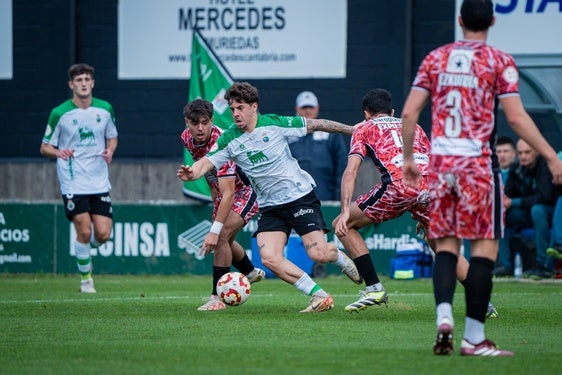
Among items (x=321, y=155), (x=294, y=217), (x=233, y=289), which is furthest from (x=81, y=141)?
(x=294, y=217)

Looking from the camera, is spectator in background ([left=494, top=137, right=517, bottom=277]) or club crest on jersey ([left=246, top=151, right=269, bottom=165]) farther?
spectator in background ([left=494, top=137, right=517, bottom=277])

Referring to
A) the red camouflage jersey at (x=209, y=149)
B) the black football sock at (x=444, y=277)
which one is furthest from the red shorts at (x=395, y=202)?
the black football sock at (x=444, y=277)

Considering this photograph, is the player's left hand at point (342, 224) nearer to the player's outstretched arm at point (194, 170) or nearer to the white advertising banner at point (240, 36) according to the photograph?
the player's outstretched arm at point (194, 170)

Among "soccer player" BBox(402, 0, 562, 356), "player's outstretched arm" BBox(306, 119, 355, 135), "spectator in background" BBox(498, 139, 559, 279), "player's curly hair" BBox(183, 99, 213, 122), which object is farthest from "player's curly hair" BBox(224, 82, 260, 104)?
"spectator in background" BBox(498, 139, 559, 279)

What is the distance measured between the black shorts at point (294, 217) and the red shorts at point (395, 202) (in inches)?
16.6

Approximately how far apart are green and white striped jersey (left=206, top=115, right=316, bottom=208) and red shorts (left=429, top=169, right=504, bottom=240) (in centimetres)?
344

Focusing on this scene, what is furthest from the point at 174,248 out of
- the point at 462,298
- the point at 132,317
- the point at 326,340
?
the point at 326,340

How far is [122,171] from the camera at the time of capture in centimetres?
1981

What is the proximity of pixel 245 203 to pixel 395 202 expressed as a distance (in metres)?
Result: 1.73

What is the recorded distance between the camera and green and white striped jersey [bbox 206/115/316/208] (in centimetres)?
1068

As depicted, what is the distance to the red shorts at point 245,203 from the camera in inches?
468

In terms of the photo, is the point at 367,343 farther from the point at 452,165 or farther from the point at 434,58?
the point at 434,58

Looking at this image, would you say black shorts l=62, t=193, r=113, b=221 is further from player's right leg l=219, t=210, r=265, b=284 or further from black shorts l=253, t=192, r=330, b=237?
black shorts l=253, t=192, r=330, b=237

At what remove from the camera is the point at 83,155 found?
14.9 metres
